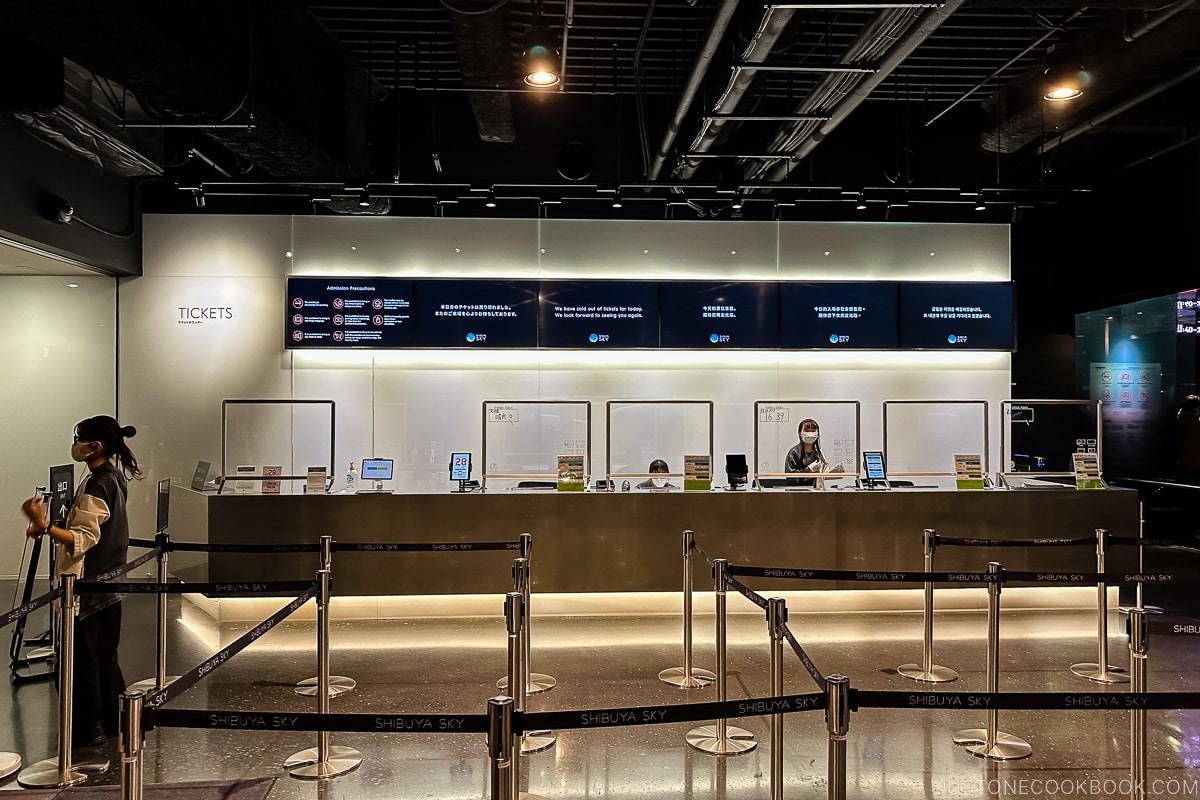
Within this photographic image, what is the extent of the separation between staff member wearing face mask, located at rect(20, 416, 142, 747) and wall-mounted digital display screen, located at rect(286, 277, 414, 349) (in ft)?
12.0

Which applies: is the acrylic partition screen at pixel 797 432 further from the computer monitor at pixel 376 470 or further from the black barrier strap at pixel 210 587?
the black barrier strap at pixel 210 587

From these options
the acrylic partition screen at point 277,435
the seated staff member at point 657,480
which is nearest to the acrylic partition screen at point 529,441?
the seated staff member at point 657,480

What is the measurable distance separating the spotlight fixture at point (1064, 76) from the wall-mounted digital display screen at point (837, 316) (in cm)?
238

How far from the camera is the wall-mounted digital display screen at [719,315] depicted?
7.71 meters

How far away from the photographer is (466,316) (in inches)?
298

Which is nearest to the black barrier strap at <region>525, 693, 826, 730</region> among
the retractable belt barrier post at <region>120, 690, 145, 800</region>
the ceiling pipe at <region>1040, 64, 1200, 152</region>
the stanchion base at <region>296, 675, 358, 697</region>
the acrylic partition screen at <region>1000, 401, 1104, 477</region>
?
the retractable belt barrier post at <region>120, 690, 145, 800</region>

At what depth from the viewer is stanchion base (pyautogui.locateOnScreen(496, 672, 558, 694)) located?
430cm

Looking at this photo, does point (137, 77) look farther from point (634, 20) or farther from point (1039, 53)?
point (1039, 53)

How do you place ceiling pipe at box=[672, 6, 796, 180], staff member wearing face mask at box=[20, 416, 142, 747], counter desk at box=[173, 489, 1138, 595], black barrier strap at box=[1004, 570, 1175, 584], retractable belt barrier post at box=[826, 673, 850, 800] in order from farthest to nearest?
counter desk at box=[173, 489, 1138, 595] < ceiling pipe at box=[672, 6, 796, 180] < black barrier strap at box=[1004, 570, 1175, 584] < staff member wearing face mask at box=[20, 416, 142, 747] < retractable belt barrier post at box=[826, 673, 850, 800]

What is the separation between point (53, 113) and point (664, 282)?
15.8 feet

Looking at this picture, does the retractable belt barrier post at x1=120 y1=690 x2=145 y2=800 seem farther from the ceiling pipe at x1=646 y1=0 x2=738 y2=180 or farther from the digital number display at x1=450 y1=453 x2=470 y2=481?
the digital number display at x1=450 y1=453 x2=470 y2=481

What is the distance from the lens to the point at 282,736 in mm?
3773

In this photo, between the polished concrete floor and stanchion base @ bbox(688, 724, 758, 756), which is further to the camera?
stanchion base @ bbox(688, 724, 758, 756)

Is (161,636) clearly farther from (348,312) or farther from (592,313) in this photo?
(592,313)
